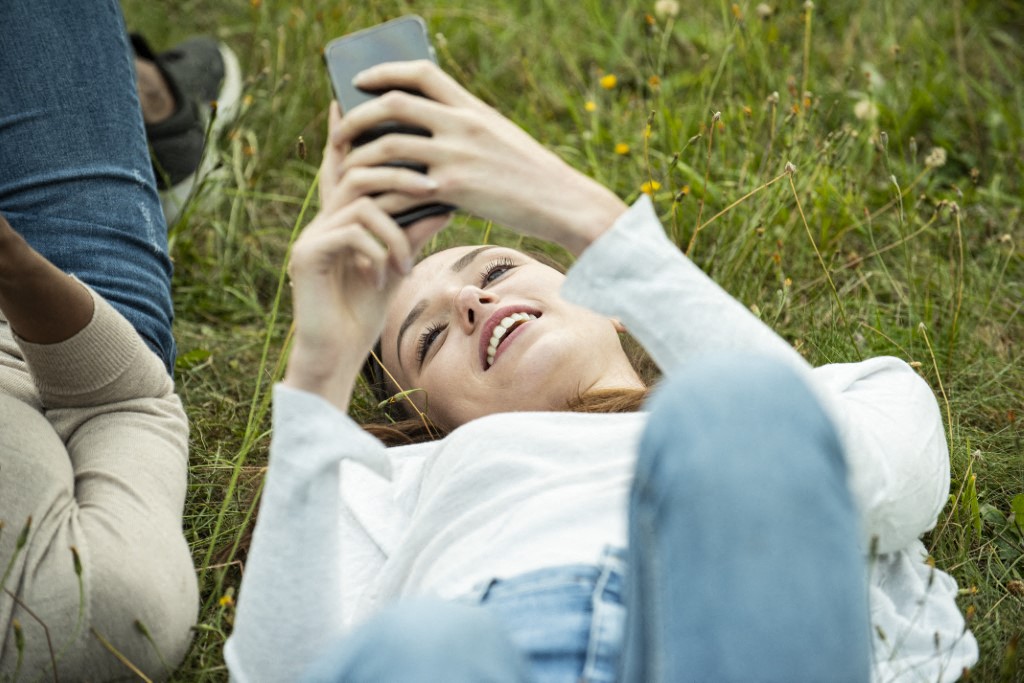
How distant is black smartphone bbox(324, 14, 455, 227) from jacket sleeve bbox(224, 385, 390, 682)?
242 millimetres

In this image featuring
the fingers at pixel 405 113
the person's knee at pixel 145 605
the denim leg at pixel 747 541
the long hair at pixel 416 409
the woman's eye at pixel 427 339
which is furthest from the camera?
the woman's eye at pixel 427 339

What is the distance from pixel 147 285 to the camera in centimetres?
185

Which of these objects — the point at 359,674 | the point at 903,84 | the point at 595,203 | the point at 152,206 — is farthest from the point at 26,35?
the point at 903,84

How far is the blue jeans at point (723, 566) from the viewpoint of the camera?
911 millimetres

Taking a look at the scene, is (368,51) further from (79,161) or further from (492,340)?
(79,161)

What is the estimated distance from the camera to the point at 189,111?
2637 millimetres

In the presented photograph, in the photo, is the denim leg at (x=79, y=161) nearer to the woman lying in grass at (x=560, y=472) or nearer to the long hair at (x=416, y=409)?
the long hair at (x=416, y=409)

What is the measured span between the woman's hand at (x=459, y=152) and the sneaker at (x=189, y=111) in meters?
1.23

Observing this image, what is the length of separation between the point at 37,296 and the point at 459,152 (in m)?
0.73

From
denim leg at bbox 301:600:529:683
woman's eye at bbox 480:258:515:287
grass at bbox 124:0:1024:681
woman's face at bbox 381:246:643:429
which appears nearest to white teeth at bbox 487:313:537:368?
woman's face at bbox 381:246:643:429

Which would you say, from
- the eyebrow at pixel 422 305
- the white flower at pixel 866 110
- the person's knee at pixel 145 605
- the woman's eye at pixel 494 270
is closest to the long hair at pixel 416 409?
the eyebrow at pixel 422 305

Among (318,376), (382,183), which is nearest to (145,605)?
(318,376)

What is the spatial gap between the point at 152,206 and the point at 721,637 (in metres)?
1.39

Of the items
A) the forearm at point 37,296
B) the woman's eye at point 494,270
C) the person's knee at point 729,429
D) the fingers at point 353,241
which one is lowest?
the woman's eye at point 494,270
